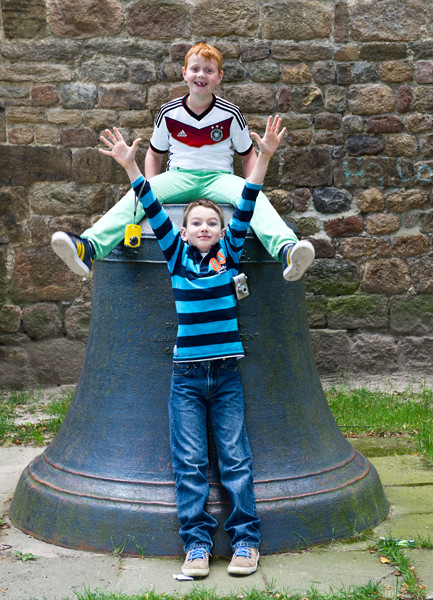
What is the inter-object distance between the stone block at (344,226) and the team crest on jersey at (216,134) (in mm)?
2751

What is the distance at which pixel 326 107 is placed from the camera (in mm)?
6109

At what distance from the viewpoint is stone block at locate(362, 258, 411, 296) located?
623cm

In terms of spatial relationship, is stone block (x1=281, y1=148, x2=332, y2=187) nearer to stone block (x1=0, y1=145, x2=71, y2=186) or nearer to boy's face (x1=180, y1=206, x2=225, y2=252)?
stone block (x1=0, y1=145, x2=71, y2=186)

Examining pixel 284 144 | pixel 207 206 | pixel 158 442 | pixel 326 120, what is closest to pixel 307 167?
pixel 284 144

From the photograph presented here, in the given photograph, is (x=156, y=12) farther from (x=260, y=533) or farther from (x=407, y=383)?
(x=260, y=533)

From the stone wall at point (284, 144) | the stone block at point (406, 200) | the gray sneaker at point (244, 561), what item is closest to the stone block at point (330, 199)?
the stone wall at point (284, 144)

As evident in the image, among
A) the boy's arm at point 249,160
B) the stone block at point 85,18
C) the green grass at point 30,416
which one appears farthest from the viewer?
the stone block at point 85,18

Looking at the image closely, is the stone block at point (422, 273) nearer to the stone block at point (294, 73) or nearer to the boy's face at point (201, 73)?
the stone block at point (294, 73)

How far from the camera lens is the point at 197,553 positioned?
2.89 m

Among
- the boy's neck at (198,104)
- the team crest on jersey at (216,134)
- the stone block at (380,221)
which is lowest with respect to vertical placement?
the stone block at (380,221)

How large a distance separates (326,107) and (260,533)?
3.96m

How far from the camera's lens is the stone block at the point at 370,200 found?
6172 millimetres

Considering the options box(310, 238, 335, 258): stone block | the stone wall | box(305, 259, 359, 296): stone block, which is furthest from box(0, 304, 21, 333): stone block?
box(310, 238, 335, 258): stone block

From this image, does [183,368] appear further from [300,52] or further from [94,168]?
[300,52]
